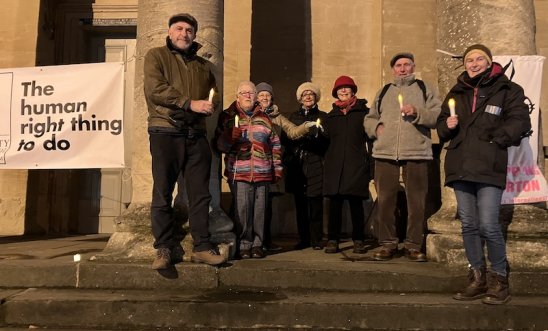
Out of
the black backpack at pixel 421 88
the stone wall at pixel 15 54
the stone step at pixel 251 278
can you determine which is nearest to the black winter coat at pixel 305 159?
the black backpack at pixel 421 88

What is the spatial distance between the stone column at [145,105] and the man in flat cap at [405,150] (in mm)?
1492

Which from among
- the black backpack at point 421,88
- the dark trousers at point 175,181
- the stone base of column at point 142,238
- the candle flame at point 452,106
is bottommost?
the stone base of column at point 142,238

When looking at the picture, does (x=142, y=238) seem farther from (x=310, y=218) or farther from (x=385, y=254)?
(x=385, y=254)

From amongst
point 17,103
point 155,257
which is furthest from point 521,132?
point 17,103

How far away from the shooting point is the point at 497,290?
12.1 feet

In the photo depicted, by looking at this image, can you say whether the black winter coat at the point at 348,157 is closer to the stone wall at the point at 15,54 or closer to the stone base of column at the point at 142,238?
the stone base of column at the point at 142,238

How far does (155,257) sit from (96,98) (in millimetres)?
1984

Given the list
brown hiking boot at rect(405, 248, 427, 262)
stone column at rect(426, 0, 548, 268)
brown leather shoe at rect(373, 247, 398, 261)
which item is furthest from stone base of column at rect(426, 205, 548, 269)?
brown leather shoe at rect(373, 247, 398, 261)

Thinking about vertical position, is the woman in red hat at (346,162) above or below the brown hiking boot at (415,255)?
above

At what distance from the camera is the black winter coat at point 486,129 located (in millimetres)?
3682

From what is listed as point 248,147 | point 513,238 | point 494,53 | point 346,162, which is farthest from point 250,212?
point 494,53

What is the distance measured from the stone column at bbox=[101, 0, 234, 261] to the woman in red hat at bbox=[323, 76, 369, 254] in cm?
115

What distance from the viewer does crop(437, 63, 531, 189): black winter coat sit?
3682mm

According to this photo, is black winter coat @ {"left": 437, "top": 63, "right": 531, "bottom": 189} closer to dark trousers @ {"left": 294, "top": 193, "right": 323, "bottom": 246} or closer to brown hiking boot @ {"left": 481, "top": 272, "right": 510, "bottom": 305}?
brown hiking boot @ {"left": 481, "top": 272, "right": 510, "bottom": 305}
